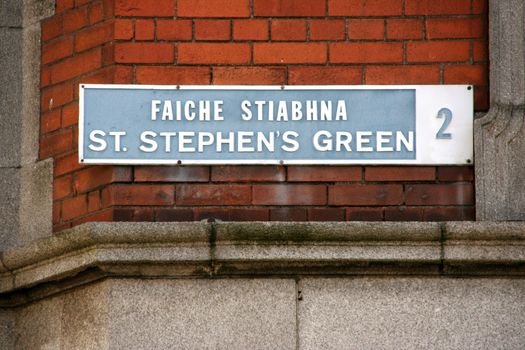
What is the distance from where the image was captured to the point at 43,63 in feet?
25.7

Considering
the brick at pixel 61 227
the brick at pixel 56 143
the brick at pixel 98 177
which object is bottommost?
the brick at pixel 61 227

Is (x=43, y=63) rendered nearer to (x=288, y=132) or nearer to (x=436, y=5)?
(x=288, y=132)

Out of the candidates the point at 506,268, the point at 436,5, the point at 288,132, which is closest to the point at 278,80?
the point at 288,132

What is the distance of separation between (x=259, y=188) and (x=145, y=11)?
2.89ft

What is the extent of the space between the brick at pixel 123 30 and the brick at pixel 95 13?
12 centimetres

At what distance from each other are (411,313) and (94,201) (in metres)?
1.36

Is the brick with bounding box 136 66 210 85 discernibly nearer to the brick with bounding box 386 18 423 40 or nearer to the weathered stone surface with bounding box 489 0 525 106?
the brick with bounding box 386 18 423 40

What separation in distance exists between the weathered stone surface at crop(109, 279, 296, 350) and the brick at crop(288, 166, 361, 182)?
45 centimetres

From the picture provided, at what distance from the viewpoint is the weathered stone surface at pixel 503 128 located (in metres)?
7.26

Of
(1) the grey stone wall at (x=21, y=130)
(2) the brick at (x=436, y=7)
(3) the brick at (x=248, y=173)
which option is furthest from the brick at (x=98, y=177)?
(2) the brick at (x=436, y=7)

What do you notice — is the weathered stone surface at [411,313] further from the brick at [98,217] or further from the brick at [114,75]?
the brick at [114,75]

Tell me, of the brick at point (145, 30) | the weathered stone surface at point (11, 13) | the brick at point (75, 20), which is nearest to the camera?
the brick at point (145, 30)

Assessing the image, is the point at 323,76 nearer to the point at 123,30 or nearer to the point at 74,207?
the point at 123,30

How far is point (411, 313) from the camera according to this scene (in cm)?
710
